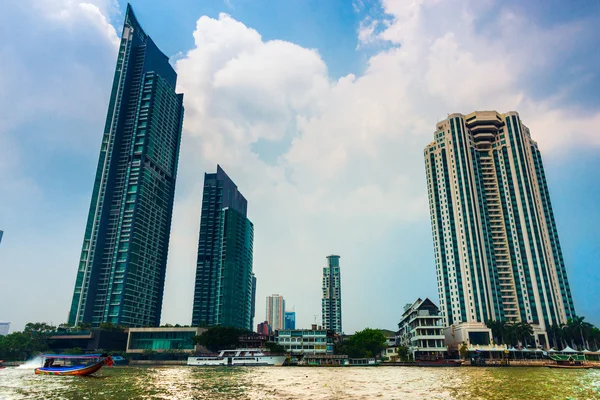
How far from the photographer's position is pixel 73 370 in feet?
218

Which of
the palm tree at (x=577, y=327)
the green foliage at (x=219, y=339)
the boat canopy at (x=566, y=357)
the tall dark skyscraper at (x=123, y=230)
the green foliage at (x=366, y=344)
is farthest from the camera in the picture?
the tall dark skyscraper at (x=123, y=230)

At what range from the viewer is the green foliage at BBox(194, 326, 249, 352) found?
13438 cm

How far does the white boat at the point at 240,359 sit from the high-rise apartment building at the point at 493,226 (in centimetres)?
6805

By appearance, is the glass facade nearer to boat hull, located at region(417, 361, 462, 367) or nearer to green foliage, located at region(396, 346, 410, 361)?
green foliage, located at region(396, 346, 410, 361)

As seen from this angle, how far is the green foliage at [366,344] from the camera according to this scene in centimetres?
13325

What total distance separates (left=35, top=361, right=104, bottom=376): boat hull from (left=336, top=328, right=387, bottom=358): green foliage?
87.6 metres

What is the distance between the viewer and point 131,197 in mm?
182875

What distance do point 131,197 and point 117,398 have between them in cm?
15935

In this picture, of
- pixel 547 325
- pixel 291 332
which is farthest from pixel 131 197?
pixel 547 325

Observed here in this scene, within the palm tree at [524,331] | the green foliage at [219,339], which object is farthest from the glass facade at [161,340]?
the palm tree at [524,331]

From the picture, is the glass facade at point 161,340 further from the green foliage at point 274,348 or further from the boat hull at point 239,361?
the green foliage at point 274,348

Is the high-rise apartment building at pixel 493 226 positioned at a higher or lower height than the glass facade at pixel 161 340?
Answer: higher

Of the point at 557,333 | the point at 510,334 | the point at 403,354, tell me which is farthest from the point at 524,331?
the point at 403,354

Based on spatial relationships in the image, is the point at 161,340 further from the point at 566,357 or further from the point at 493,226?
the point at 493,226
